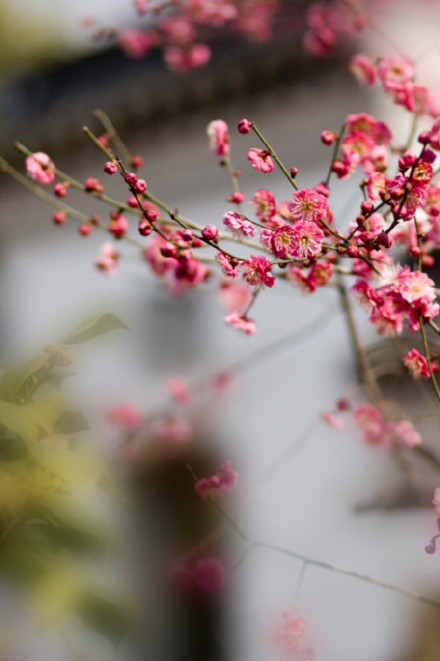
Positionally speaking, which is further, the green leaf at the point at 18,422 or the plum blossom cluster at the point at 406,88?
the plum blossom cluster at the point at 406,88

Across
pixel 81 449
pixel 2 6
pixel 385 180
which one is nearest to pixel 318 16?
pixel 385 180

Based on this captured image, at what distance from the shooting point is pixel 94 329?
1.24 m

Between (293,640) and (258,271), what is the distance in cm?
101

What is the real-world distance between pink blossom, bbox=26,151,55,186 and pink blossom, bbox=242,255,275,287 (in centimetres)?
65

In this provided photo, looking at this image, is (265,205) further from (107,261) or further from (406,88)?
(107,261)

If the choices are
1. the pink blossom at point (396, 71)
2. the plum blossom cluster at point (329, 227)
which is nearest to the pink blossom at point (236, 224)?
the plum blossom cluster at point (329, 227)

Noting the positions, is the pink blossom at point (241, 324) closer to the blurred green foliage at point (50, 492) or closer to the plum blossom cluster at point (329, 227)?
the plum blossom cluster at point (329, 227)

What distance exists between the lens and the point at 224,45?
23.4 ft

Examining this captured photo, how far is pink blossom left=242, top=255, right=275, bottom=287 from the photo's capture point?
1.47m

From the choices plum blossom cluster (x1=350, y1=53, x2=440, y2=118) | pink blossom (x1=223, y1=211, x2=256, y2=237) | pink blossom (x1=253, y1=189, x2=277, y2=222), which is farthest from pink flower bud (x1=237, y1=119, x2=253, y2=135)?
plum blossom cluster (x1=350, y1=53, x2=440, y2=118)

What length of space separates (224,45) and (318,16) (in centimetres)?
377

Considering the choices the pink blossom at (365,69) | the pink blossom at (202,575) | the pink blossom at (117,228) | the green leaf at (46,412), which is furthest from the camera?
the pink blossom at (202,575)

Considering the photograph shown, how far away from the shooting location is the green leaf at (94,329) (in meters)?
1.23

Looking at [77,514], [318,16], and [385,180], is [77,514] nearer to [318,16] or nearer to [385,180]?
[385,180]
